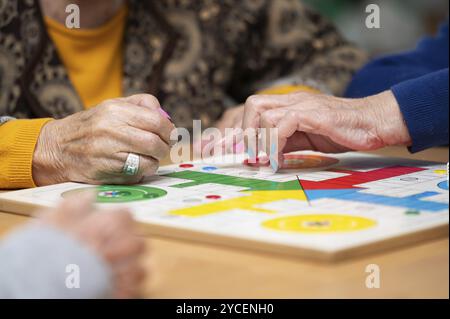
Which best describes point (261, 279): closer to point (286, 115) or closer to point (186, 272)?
point (186, 272)

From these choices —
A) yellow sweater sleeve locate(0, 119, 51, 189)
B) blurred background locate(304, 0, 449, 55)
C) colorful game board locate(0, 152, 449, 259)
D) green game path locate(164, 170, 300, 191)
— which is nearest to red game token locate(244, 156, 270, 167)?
colorful game board locate(0, 152, 449, 259)

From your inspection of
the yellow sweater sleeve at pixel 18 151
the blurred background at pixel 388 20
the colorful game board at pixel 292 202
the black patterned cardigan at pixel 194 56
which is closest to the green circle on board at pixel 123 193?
the colorful game board at pixel 292 202

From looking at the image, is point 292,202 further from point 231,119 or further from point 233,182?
Answer: point 231,119

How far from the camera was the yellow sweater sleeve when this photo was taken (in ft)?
3.75

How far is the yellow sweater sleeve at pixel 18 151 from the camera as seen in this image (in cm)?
114

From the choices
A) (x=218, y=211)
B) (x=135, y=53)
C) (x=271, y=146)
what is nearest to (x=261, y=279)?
(x=218, y=211)

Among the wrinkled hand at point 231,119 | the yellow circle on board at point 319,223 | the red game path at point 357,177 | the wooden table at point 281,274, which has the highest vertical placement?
the wrinkled hand at point 231,119

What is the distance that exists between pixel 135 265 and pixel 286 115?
574 mm

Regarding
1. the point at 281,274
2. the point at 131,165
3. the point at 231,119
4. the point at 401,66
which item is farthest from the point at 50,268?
the point at 401,66

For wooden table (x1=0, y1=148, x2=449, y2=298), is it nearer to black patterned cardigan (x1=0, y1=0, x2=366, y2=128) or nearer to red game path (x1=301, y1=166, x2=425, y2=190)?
red game path (x1=301, y1=166, x2=425, y2=190)

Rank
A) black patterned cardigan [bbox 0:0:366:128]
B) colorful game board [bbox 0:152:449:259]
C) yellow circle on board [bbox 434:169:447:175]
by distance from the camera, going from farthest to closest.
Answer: black patterned cardigan [bbox 0:0:366:128]
yellow circle on board [bbox 434:169:447:175]
colorful game board [bbox 0:152:449:259]

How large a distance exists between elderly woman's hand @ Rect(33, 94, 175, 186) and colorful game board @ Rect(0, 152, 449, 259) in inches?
1.1

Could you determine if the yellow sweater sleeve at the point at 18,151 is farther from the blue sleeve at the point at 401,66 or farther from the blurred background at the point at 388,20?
the blurred background at the point at 388,20
